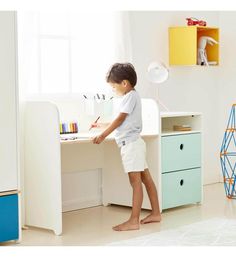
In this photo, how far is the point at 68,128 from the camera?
172 inches

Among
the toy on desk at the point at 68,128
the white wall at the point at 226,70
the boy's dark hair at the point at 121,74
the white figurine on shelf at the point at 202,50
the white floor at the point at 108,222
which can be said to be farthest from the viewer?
the white wall at the point at 226,70

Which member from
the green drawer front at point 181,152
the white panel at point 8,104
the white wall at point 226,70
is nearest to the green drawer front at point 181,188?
the green drawer front at point 181,152

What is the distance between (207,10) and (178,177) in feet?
6.07

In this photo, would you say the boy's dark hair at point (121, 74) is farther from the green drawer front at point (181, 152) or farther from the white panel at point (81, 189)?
the white panel at point (81, 189)

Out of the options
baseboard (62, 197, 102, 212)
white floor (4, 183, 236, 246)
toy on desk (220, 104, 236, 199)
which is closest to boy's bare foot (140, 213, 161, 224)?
white floor (4, 183, 236, 246)

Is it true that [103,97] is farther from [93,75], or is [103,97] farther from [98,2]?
[98,2]

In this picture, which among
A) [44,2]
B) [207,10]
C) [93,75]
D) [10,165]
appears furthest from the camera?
[207,10]

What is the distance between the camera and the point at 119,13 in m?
4.68

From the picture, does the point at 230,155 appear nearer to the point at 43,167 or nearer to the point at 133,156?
the point at 133,156

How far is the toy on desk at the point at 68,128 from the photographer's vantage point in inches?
170

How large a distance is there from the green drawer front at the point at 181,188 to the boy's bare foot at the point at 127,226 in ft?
1.72

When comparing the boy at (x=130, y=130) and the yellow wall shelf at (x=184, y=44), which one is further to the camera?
the yellow wall shelf at (x=184, y=44)

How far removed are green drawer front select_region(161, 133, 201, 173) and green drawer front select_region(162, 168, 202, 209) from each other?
0.17 ft

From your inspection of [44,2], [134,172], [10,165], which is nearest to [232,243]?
[134,172]
